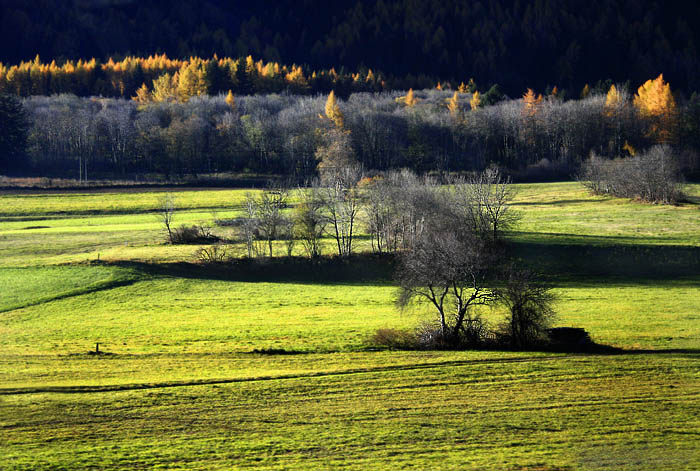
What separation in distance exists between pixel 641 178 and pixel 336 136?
61.6m

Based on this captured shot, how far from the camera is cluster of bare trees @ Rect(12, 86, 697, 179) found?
145 meters

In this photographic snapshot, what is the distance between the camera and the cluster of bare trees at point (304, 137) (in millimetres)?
145000

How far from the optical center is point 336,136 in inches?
5669

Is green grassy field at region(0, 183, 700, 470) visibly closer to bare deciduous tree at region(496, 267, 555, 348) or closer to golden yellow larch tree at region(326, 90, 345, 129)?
bare deciduous tree at region(496, 267, 555, 348)

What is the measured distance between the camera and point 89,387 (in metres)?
32.3

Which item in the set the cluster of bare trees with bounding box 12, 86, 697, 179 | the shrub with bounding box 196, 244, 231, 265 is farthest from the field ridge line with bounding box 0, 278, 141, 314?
the cluster of bare trees with bounding box 12, 86, 697, 179

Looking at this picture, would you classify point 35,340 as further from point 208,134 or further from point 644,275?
point 208,134

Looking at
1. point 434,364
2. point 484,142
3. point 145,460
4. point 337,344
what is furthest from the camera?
point 484,142

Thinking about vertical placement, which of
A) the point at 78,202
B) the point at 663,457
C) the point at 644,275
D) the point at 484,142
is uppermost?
the point at 484,142

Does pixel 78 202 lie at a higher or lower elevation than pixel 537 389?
higher

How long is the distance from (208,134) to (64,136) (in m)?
32.5

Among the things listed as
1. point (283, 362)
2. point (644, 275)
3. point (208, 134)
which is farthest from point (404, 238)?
point (208, 134)

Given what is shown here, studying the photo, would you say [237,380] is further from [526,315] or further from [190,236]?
[190,236]

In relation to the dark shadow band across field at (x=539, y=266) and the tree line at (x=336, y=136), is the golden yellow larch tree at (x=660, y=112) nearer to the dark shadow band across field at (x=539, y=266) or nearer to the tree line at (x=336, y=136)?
the tree line at (x=336, y=136)
